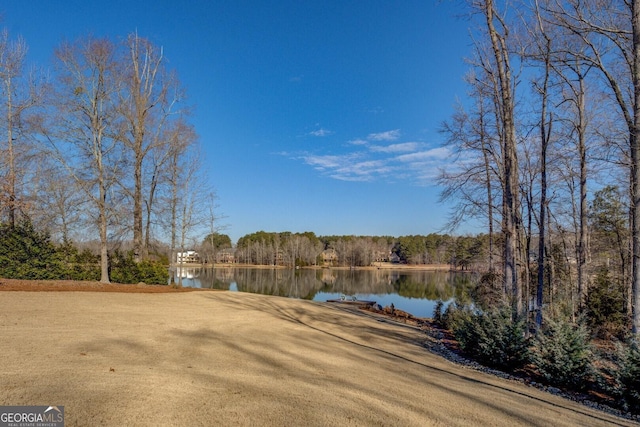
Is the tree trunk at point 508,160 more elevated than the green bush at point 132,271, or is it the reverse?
the tree trunk at point 508,160

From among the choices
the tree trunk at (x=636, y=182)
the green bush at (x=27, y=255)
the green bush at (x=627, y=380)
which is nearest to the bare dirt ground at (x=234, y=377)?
the green bush at (x=627, y=380)

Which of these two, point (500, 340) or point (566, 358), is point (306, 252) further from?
point (566, 358)

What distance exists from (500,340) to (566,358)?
127cm

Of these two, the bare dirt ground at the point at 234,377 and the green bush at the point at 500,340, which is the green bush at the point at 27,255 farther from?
the green bush at the point at 500,340

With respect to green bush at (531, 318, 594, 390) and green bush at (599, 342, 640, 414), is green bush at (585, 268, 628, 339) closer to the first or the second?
green bush at (531, 318, 594, 390)

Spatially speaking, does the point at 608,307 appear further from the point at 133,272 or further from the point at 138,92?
the point at 138,92

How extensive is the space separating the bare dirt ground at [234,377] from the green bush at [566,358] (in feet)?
1.95

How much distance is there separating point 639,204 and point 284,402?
24.5 feet

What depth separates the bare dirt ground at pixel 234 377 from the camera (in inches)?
140

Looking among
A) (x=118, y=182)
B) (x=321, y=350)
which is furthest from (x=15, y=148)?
(x=321, y=350)

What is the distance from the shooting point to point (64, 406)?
130 inches

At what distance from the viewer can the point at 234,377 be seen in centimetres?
478

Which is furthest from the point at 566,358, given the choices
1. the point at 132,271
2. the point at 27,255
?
the point at 27,255

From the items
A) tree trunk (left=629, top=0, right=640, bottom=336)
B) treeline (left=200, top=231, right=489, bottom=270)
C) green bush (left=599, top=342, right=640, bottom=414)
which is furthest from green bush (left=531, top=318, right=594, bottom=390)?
treeline (left=200, top=231, right=489, bottom=270)
